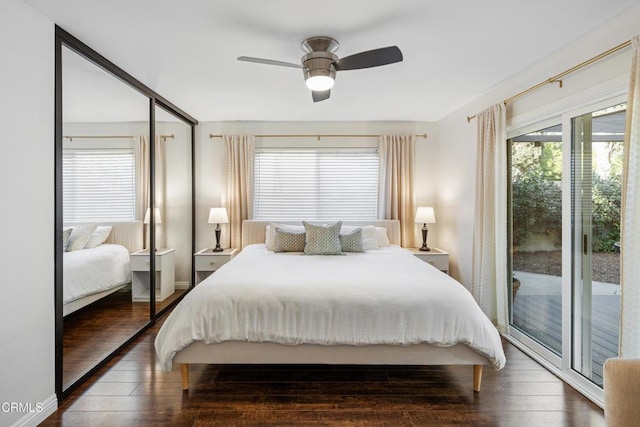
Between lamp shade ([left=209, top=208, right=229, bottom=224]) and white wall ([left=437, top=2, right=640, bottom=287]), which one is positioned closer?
white wall ([left=437, top=2, right=640, bottom=287])

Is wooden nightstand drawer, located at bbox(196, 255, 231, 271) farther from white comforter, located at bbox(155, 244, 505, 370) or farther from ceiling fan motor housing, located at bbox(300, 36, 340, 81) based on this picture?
ceiling fan motor housing, located at bbox(300, 36, 340, 81)

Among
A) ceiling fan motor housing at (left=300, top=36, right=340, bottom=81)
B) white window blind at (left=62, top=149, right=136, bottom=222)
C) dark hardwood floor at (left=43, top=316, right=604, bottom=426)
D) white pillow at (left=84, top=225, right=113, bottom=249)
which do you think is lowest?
dark hardwood floor at (left=43, top=316, right=604, bottom=426)

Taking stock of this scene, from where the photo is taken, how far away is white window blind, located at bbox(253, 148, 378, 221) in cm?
502

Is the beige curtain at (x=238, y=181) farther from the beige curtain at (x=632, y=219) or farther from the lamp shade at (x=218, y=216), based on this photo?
the beige curtain at (x=632, y=219)

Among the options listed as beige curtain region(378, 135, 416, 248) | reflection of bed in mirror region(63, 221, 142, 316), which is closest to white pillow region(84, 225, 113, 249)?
reflection of bed in mirror region(63, 221, 142, 316)

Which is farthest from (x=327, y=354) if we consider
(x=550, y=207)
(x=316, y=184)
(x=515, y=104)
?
(x=316, y=184)

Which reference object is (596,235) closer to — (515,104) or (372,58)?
(515,104)

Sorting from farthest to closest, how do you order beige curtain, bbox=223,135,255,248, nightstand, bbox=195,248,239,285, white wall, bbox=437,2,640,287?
1. beige curtain, bbox=223,135,255,248
2. nightstand, bbox=195,248,239,285
3. white wall, bbox=437,2,640,287

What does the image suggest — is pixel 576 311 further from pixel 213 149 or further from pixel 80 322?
pixel 213 149

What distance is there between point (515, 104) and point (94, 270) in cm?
391

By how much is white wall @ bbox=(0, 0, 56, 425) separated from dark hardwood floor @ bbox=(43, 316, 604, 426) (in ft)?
1.30

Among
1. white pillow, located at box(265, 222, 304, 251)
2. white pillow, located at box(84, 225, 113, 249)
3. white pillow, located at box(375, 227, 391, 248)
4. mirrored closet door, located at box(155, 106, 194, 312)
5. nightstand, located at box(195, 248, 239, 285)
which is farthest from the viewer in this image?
white pillow, located at box(375, 227, 391, 248)

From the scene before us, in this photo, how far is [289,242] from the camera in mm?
4047

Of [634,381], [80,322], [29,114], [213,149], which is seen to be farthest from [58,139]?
[634,381]
